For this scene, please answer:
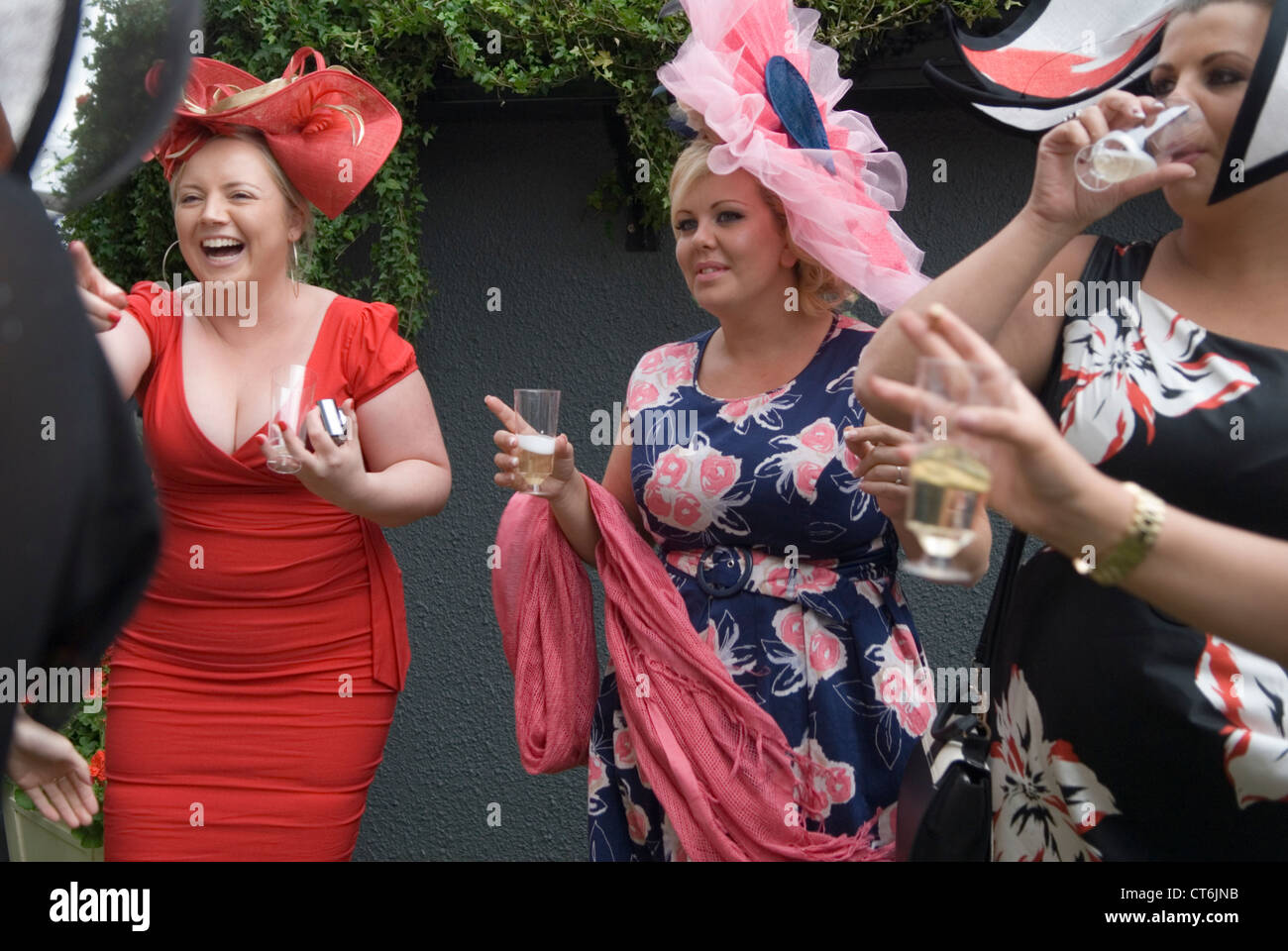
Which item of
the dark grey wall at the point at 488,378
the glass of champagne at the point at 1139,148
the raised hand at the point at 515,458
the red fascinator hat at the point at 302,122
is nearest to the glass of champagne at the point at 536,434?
the raised hand at the point at 515,458

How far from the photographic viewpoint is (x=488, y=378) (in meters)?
4.09

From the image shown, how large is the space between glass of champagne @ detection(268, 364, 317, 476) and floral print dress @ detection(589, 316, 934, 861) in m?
0.71

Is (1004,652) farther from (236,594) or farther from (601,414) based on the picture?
(601,414)

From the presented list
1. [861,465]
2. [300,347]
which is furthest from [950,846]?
[300,347]

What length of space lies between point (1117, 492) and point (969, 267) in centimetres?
53

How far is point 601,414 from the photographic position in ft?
13.1

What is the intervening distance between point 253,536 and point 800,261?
133cm

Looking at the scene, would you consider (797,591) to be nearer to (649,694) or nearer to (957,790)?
(649,694)

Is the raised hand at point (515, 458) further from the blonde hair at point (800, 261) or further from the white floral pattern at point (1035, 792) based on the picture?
the white floral pattern at point (1035, 792)

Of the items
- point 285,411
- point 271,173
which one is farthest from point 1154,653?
point 271,173

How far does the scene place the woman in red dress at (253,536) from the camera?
2594 mm

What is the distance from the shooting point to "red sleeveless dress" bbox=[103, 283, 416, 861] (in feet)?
8.48

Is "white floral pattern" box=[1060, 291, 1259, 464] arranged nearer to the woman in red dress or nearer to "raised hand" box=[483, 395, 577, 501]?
"raised hand" box=[483, 395, 577, 501]

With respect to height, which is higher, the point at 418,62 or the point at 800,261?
the point at 418,62
